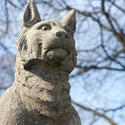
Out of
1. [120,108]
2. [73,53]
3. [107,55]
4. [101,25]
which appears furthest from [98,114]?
[73,53]

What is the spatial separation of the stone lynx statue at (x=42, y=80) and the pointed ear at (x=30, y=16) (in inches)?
4.8

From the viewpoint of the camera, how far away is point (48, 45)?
1.90 meters

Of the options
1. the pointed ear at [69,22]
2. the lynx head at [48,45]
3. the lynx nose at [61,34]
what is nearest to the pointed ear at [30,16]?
the lynx head at [48,45]

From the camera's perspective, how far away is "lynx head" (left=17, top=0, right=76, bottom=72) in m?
1.91

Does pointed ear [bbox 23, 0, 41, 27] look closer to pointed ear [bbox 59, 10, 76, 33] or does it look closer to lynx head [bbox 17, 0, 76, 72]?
lynx head [bbox 17, 0, 76, 72]

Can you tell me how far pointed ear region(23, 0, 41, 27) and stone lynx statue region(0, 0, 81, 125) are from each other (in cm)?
12

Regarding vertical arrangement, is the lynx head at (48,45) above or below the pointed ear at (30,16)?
below

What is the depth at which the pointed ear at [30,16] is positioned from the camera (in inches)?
84.9

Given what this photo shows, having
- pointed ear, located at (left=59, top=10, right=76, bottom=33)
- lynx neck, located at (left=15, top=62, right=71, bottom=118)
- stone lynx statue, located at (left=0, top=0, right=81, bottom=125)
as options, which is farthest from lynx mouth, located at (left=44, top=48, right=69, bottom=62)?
pointed ear, located at (left=59, top=10, right=76, bottom=33)

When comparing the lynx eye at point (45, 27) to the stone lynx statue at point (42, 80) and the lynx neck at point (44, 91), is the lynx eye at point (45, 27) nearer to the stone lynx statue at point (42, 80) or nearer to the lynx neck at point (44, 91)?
the stone lynx statue at point (42, 80)

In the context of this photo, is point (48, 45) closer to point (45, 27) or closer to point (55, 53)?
point (55, 53)

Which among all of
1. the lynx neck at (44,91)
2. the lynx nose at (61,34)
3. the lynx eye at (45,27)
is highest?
the lynx eye at (45,27)

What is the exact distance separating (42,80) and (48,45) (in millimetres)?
236

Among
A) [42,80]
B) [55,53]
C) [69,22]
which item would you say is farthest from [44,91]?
[69,22]
